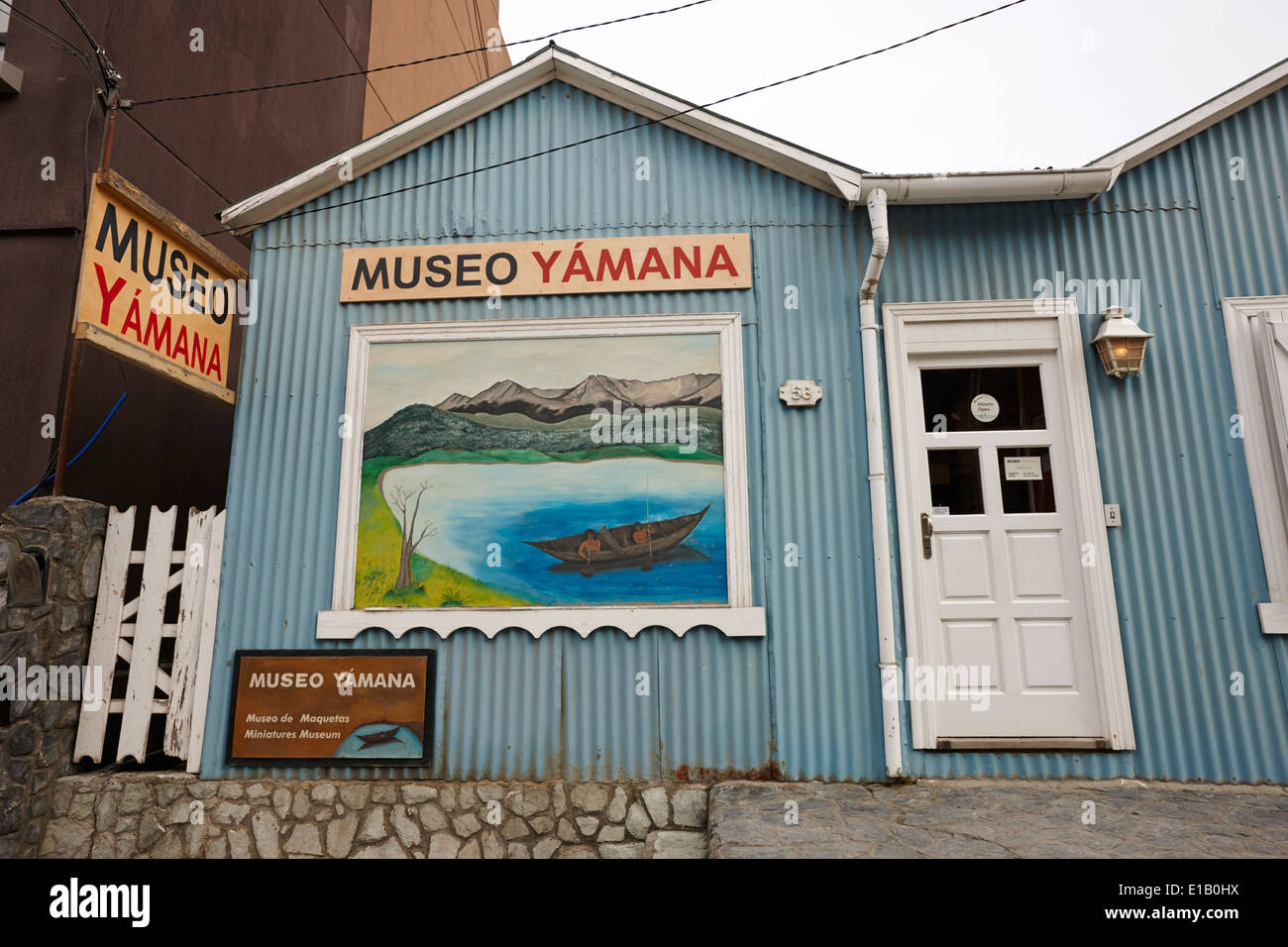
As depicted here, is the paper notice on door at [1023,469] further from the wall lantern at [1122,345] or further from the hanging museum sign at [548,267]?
the hanging museum sign at [548,267]

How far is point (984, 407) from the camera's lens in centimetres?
499

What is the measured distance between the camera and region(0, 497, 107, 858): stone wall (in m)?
4.35

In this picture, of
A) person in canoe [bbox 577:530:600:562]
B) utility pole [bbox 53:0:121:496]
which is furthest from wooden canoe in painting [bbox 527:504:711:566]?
utility pole [bbox 53:0:121:496]

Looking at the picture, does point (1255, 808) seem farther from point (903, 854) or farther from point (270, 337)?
point (270, 337)

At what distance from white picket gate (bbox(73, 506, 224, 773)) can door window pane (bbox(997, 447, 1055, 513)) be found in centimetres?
512

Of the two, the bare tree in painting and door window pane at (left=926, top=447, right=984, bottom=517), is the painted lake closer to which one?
the bare tree in painting

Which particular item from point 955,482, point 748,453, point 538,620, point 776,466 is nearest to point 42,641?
point 538,620

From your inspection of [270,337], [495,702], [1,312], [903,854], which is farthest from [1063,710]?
[1,312]

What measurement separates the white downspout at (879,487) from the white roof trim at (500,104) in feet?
2.01

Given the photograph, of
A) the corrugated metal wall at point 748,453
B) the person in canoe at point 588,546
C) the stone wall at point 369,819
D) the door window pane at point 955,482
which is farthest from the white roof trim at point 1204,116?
the stone wall at point 369,819

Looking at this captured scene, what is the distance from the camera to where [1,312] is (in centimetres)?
553

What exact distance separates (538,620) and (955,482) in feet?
9.26

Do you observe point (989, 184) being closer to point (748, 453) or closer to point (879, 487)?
point (879, 487)
